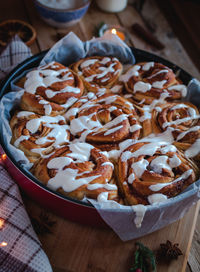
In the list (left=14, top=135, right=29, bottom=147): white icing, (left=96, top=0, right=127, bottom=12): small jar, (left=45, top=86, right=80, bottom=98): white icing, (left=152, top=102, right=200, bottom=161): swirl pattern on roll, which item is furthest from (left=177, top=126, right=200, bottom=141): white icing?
(left=96, top=0, right=127, bottom=12): small jar

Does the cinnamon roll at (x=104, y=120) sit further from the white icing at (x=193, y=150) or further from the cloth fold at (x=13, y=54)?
the cloth fold at (x=13, y=54)

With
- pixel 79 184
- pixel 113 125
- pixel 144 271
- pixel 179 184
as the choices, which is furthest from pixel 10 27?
pixel 144 271

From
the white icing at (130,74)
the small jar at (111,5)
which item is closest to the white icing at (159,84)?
the white icing at (130,74)

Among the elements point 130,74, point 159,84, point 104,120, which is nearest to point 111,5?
point 130,74

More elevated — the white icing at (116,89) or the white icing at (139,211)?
the white icing at (116,89)

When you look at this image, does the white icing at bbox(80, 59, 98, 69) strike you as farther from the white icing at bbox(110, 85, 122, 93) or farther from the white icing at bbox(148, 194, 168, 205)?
the white icing at bbox(148, 194, 168, 205)

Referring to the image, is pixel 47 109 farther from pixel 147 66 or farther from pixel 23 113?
pixel 147 66
